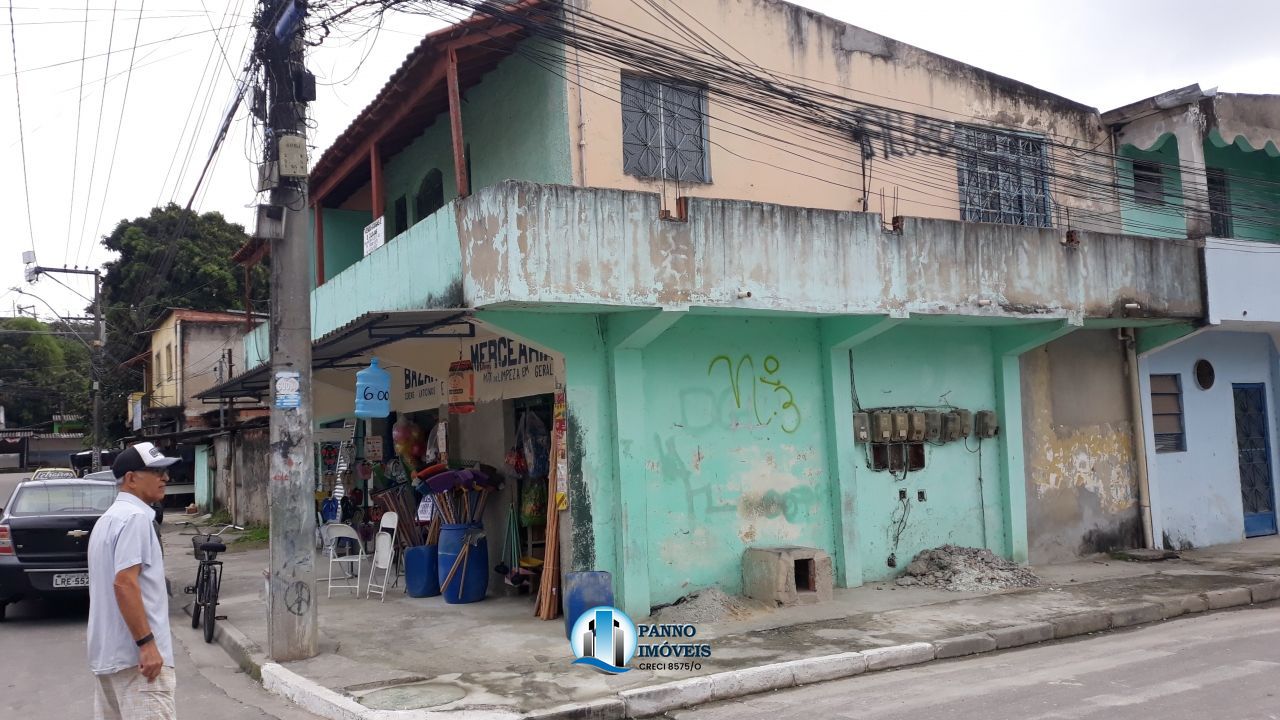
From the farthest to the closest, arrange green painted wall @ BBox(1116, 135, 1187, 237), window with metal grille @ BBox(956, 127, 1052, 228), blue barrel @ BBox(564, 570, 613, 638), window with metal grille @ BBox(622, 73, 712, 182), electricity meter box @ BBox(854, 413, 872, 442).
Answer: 1. green painted wall @ BBox(1116, 135, 1187, 237)
2. window with metal grille @ BBox(956, 127, 1052, 228)
3. electricity meter box @ BBox(854, 413, 872, 442)
4. window with metal grille @ BBox(622, 73, 712, 182)
5. blue barrel @ BBox(564, 570, 613, 638)

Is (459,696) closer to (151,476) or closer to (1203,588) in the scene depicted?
(151,476)

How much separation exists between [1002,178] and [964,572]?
5848mm

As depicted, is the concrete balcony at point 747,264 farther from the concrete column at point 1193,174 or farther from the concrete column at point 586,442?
the concrete column at point 1193,174

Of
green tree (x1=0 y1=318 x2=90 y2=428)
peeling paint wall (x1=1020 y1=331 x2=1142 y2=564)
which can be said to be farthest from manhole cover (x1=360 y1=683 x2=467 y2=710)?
green tree (x1=0 y1=318 x2=90 y2=428)

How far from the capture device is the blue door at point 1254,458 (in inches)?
576

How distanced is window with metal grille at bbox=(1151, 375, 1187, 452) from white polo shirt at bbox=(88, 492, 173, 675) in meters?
13.5

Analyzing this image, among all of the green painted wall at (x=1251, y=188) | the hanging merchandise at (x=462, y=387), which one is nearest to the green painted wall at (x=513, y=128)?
the hanging merchandise at (x=462, y=387)

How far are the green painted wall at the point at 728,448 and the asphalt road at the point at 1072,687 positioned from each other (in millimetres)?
2670

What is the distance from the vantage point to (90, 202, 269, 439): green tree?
115ft

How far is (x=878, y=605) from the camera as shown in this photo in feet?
32.6

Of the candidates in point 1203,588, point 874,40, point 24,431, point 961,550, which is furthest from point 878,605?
point 24,431

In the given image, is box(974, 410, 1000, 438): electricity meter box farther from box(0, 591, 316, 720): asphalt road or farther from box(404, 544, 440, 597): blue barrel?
box(0, 591, 316, 720): asphalt road

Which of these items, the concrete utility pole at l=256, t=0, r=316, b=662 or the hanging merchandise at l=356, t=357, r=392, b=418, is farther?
the hanging merchandise at l=356, t=357, r=392, b=418

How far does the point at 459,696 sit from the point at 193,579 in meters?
9.26
